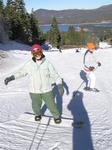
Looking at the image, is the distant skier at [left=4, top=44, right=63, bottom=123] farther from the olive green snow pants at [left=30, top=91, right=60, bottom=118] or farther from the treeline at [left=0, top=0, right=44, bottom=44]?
the treeline at [left=0, top=0, right=44, bottom=44]

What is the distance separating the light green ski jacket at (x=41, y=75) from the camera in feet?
27.7

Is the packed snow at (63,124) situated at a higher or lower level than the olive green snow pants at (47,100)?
lower

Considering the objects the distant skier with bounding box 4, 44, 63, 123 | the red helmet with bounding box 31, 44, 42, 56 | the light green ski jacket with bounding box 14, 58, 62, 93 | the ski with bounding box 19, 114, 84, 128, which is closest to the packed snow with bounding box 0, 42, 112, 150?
the ski with bounding box 19, 114, 84, 128

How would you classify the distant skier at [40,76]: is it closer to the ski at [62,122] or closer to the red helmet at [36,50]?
the red helmet at [36,50]

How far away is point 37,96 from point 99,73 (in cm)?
1156

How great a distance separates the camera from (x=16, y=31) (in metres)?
77.1

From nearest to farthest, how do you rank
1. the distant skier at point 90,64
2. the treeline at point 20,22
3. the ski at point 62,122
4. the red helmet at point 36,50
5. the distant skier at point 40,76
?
1. the red helmet at point 36,50
2. the distant skier at point 40,76
3. the ski at point 62,122
4. the distant skier at point 90,64
5. the treeline at point 20,22

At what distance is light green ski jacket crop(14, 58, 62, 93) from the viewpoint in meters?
8.43

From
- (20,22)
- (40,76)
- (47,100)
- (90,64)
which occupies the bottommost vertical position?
(20,22)

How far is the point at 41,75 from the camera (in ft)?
27.8

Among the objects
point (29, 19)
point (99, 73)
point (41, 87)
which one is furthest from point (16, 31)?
point (41, 87)

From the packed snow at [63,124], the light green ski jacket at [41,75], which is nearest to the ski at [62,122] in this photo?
the packed snow at [63,124]

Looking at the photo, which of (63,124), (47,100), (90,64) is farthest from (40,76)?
(90,64)

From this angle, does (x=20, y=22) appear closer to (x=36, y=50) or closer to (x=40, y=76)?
(x=40, y=76)
